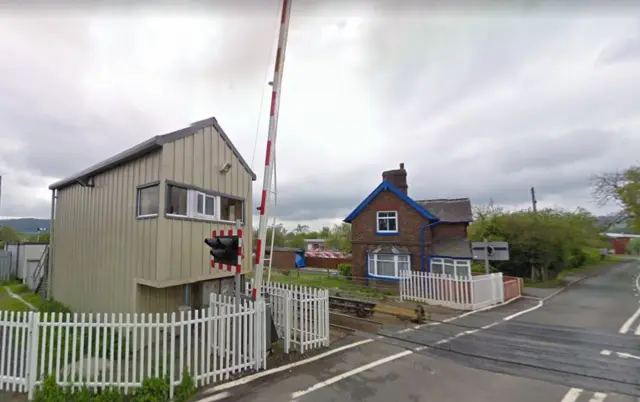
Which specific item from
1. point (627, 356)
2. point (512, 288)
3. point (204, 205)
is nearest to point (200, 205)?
point (204, 205)

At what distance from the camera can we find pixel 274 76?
6.47 metres

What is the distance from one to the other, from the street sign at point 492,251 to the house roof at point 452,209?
12.3 ft

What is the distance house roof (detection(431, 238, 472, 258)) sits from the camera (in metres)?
16.7

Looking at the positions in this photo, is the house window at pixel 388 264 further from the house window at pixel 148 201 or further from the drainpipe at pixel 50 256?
the drainpipe at pixel 50 256

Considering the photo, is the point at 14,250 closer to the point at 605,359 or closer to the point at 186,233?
the point at 186,233

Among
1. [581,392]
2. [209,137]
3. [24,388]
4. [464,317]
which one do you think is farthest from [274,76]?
[464,317]

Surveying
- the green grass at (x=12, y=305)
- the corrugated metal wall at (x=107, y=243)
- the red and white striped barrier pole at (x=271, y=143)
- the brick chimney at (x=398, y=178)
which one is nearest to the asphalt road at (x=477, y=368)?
the red and white striped barrier pole at (x=271, y=143)

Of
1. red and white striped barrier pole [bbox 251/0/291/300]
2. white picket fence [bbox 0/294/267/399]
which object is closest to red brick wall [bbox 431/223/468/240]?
red and white striped barrier pole [bbox 251/0/291/300]

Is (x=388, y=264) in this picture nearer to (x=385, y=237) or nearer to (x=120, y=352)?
(x=385, y=237)

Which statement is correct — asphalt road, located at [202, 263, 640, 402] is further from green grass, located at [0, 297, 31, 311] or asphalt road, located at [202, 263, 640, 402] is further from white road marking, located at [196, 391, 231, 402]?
green grass, located at [0, 297, 31, 311]

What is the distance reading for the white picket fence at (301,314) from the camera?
682 centimetres

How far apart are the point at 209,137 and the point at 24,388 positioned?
664 centimetres

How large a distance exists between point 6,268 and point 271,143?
961 inches

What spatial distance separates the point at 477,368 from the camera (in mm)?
6203
